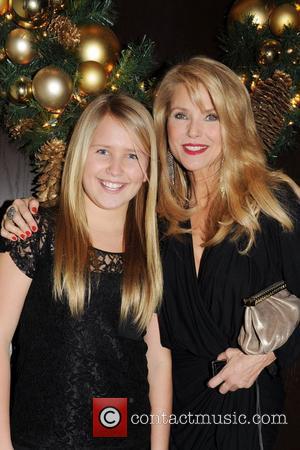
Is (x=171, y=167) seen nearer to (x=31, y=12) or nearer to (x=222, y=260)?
(x=222, y=260)

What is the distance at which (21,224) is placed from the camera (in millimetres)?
1709

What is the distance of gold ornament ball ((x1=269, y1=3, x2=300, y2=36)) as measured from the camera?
7.55 ft

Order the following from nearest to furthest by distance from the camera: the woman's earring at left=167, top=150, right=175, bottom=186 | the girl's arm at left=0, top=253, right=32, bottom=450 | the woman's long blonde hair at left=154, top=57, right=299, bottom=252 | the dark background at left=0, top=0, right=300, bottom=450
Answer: the girl's arm at left=0, top=253, right=32, bottom=450, the woman's long blonde hair at left=154, top=57, right=299, bottom=252, the woman's earring at left=167, top=150, right=175, bottom=186, the dark background at left=0, top=0, right=300, bottom=450

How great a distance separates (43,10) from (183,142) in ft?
2.23

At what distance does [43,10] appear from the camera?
201 cm

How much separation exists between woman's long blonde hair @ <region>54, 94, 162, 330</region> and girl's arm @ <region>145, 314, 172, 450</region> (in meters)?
0.14

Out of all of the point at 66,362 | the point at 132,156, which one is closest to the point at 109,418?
the point at 66,362

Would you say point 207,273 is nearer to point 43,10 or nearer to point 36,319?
point 36,319

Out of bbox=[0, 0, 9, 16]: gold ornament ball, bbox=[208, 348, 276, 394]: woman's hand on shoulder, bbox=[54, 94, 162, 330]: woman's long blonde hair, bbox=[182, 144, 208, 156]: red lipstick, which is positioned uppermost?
bbox=[0, 0, 9, 16]: gold ornament ball

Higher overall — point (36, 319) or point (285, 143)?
point (285, 143)

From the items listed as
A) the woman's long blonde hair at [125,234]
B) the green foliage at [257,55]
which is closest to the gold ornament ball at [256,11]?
the green foliage at [257,55]

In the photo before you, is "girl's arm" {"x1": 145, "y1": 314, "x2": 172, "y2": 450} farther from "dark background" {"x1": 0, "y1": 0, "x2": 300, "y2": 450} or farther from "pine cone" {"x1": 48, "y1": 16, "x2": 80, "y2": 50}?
"dark background" {"x1": 0, "y1": 0, "x2": 300, "y2": 450}

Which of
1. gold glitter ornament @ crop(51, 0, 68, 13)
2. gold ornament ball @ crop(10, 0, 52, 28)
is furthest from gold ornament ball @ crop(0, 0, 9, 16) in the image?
gold glitter ornament @ crop(51, 0, 68, 13)

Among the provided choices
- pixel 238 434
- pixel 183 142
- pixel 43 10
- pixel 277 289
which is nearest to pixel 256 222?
pixel 277 289
